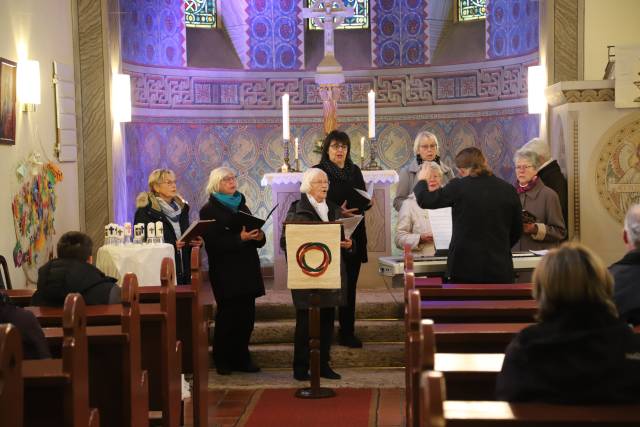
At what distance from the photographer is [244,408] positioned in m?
6.11

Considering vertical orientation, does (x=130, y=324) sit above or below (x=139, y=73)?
below

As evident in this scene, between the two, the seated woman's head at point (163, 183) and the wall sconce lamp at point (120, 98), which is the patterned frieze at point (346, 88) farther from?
the seated woman's head at point (163, 183)

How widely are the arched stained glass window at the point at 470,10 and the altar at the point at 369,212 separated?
3.18m

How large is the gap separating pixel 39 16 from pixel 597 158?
4.23m

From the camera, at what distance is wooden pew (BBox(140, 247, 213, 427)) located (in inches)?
213

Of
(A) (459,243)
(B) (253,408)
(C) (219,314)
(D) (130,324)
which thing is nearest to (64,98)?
(C) (219,314)

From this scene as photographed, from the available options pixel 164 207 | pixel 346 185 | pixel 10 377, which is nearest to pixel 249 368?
pixel 164 207

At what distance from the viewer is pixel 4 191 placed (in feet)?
21.1

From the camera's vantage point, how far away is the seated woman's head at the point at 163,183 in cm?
721

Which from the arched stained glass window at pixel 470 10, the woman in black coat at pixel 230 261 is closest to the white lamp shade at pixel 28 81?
the woman in black coat at pixel 230 261

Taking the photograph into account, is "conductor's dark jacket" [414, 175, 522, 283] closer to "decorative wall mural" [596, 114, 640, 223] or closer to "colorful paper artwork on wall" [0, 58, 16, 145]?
"decorative wall mural" [596, 114, 640, 223]

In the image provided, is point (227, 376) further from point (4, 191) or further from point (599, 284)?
point (599, 284)

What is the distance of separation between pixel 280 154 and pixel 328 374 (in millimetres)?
4775

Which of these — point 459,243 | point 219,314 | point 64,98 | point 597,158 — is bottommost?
point 219,314
